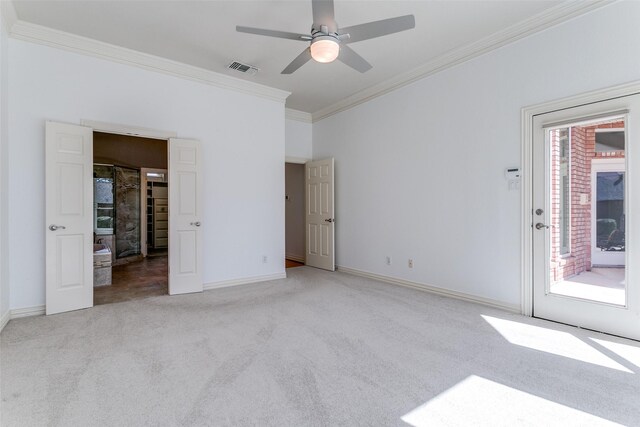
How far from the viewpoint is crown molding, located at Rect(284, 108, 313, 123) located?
5891 mm

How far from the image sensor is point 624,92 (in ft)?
8.77

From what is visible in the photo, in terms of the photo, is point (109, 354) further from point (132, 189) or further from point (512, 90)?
point (132, 189)

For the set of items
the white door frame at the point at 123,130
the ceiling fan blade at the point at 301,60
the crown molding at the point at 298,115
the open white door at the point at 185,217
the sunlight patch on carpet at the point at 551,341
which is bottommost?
the sunlight patch on carpet at the point at 551,341

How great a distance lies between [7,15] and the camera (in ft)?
9.71

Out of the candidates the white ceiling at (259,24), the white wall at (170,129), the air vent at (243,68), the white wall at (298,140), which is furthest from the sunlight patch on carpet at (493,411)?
the white wall at (298,140)

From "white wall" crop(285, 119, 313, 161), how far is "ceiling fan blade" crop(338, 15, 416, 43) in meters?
3.43

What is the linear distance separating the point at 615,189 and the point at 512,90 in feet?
Result: 4.57

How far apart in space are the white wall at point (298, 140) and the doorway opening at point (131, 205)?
2.83 metres

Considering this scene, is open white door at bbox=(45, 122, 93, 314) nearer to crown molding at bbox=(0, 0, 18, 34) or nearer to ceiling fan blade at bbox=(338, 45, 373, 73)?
crown molding at bbox=(0, 0, 18, 34)

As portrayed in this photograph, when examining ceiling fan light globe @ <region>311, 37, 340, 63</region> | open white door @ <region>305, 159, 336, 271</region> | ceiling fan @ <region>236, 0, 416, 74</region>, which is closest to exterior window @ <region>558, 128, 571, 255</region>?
ceiling fan @ <region>236, 0, 416, 74</region>

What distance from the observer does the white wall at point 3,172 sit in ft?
9.73

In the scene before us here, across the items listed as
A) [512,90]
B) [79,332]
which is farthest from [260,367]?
[512,90]

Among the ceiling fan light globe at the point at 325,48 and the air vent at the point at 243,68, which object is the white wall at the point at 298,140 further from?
the ceiling fan light globe at the point at 325,48

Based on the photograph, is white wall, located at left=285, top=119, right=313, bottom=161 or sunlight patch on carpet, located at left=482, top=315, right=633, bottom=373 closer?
sunlight patch on carpet, located at left=482, top=315, right=633, bottom=373
